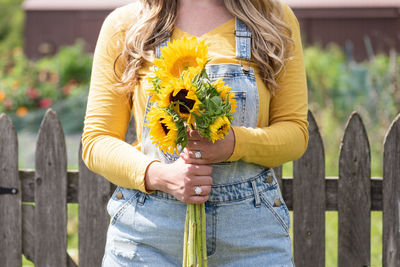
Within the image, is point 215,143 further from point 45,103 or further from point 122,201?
point 45,103

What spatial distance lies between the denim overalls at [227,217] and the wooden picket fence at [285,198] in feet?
3.11

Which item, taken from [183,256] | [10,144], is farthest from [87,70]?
[183,256]

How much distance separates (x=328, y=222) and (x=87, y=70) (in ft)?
21.0

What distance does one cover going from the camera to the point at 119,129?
6.26 ft

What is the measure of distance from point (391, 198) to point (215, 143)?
1442 millimetres

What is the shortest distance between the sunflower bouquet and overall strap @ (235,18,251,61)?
0.29 metres

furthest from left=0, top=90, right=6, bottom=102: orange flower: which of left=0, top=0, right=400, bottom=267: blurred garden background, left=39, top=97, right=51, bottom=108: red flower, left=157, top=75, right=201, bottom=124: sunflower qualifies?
left=157, top=75, right=201, bottom=124: sunflower

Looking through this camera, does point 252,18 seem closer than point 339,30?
Yes

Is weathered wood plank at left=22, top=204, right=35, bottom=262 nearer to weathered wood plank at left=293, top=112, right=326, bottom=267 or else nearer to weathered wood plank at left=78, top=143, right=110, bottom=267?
weathered wood plank at left=78, top=143, right=110, bottom=267

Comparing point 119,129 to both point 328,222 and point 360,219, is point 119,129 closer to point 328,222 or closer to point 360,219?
point 360,219

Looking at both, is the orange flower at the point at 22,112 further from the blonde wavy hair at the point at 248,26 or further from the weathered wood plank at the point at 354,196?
the blonde wavy hair at the point at 248,26

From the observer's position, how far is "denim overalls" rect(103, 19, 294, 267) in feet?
5.84

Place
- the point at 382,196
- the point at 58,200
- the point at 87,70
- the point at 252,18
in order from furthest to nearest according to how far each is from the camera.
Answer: the point at 87,70
the point at 58,200
the point at 382,196
the point at 252,18

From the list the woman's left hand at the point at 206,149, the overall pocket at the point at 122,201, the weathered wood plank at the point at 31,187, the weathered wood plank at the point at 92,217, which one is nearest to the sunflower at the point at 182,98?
the woman's left hand at the point at 206,149
